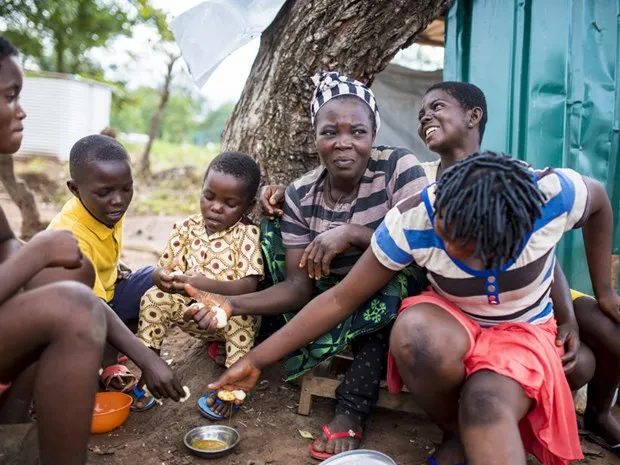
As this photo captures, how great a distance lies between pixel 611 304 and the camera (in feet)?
7.65

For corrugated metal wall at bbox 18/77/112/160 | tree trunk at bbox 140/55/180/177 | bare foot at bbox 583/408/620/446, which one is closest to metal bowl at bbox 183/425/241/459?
bare foot at bbox 583/408/620/446

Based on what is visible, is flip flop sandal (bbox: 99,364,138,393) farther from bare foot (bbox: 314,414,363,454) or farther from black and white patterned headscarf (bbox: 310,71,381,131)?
black and white patterned headscarf (bbox: 310,71,381,131)

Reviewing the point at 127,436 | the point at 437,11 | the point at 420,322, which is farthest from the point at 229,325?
the point at 437,11

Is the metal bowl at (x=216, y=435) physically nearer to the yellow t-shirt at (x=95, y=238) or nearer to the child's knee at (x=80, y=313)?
the yellow t-shirt at (x=95, y=238)

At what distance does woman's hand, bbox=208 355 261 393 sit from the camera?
2.12 metres

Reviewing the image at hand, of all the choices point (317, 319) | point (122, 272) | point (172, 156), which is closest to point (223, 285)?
point (317, 319)

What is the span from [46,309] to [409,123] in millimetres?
4377

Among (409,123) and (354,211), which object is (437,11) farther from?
(409,123)

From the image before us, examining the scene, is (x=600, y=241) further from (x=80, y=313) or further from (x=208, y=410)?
(x=80, y=313)

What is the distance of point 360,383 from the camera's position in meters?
2.40

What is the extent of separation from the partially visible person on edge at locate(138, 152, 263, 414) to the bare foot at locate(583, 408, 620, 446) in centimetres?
151

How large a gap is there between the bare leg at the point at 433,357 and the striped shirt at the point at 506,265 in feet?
0.43

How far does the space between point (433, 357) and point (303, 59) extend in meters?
1.85

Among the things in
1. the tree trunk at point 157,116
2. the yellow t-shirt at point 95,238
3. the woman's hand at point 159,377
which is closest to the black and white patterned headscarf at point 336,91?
the yellow t-shirt at point 95,238
